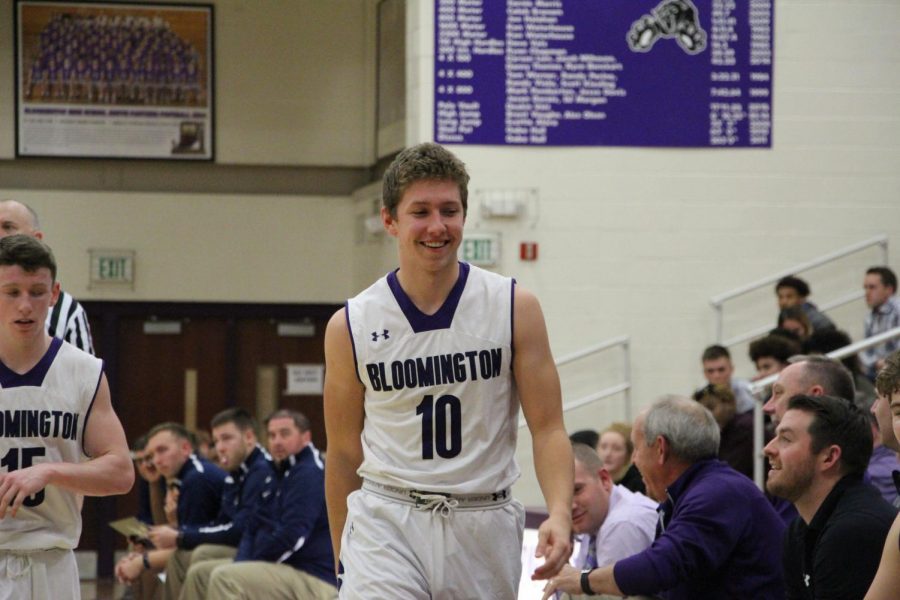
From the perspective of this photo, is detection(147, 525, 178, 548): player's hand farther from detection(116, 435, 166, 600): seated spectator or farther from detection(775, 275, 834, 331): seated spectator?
detection(775, 275, 834, 331): seated spectator

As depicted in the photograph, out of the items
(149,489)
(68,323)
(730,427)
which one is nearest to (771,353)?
(730,427)

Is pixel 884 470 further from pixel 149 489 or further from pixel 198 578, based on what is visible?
pixel 149 489

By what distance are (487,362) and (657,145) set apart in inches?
268

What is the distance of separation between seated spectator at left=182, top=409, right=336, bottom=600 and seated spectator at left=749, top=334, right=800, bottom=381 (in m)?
2.61

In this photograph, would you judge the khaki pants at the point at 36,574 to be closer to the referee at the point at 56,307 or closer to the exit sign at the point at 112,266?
the referee at the point at 56,307

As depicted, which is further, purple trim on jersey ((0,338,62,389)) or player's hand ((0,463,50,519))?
purple trim on jersey ((0,338,62,389))

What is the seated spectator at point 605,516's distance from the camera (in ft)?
15.9

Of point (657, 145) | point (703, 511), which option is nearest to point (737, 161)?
point (657, 145)

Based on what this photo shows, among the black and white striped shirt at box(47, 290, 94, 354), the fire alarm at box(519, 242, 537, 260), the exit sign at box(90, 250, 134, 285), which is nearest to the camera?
the black and white striped shirt at box(47, 290, 94, 354)

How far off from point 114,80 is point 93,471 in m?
9.25

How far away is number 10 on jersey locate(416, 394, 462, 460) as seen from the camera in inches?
128

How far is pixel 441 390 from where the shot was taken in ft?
10.7

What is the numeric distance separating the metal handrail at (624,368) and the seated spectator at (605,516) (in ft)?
14.6

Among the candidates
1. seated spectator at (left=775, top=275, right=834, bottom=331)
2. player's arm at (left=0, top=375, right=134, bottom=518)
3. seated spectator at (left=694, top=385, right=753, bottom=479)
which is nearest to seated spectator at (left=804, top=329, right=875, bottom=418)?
seated spectator at (left=694, top=385, right=753, bottom=479)
